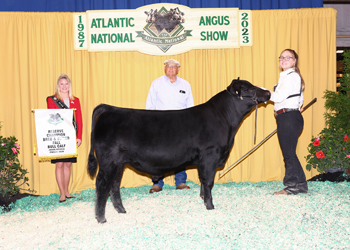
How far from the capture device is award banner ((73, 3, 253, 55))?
4422mm

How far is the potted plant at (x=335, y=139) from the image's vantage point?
423 centimetres

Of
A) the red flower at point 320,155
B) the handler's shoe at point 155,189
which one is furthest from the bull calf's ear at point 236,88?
the red flower at point 320,155

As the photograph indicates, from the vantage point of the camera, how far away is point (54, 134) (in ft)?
12.0

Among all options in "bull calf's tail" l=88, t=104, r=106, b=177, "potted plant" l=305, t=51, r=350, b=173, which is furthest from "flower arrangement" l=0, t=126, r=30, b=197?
"potted plant" l=305, t=51, r=350, b=173

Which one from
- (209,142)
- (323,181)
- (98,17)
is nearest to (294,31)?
(323,181)

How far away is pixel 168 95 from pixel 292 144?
69.7 inches

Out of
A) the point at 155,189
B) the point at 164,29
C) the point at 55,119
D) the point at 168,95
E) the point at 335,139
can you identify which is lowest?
the point at 155,189

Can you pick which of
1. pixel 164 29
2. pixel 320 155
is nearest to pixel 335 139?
pixel 320 155

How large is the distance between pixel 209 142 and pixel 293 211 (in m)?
1.13

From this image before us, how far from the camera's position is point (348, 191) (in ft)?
12.2

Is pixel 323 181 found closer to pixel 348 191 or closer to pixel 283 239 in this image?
pixel 348 191

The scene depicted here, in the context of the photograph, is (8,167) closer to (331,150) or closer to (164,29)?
(164,29)

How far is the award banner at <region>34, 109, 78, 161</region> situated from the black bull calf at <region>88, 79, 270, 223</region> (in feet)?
3.03

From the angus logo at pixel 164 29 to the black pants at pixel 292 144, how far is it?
2047mm
